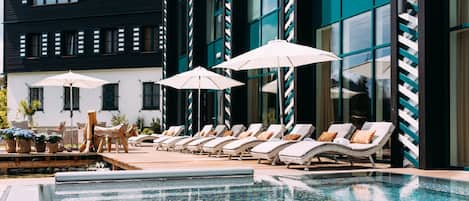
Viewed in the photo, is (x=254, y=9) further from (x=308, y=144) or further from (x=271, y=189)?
(x=271, y=189)

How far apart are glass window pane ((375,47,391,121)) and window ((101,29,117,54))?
22691 millimetres

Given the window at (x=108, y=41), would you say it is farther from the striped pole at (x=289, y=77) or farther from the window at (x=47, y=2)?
the striped pole at (x=289, y=77)

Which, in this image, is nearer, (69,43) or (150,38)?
(150,38)

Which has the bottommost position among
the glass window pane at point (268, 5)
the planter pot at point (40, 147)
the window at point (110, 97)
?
the planter pot at point (40, 147)

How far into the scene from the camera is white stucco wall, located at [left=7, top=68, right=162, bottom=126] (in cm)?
3088

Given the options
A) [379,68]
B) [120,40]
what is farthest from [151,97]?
[379,68]

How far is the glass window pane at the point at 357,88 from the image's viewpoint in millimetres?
11508

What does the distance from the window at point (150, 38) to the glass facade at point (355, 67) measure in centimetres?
1880

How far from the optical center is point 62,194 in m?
6.25

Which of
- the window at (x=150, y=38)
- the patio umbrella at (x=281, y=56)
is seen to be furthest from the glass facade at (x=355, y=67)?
the window at (x=150, y=38)

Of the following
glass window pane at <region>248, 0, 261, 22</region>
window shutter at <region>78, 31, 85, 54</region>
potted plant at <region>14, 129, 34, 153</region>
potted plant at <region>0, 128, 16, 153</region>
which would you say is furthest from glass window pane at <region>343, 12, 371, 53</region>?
→ window shutter at <region>78, 31, 85, 54</region>

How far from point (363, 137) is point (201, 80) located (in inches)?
257

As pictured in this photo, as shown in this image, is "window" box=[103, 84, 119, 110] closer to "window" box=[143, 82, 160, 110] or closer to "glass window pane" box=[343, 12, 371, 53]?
"window" box=[143, 82, 160, 110]

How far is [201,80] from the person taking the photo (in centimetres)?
1555
